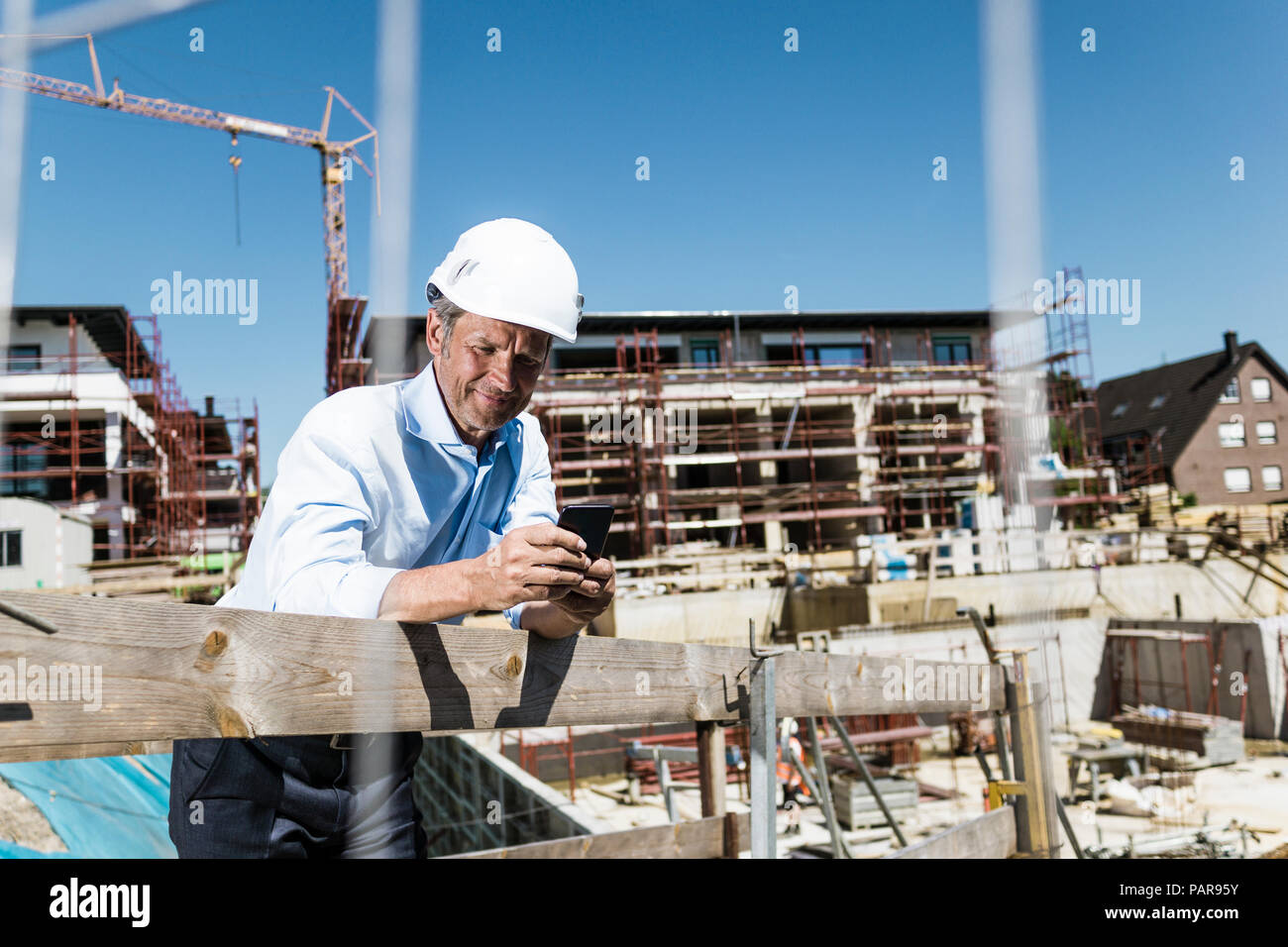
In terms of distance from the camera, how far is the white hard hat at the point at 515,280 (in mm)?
1416

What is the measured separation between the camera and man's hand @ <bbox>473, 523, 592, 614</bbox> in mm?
1077

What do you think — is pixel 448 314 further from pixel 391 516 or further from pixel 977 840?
pixel 977 840

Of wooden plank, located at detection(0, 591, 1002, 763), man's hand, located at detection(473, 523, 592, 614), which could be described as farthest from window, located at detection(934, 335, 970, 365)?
man's hand, located at detection(473, 523, 592, 614)

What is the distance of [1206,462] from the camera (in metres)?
28.6

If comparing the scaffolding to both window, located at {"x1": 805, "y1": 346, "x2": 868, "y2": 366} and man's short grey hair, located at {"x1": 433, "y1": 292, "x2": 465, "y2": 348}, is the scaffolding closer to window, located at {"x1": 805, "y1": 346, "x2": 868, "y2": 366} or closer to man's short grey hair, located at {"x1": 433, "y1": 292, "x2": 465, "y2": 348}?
window, located at {"x1": 805, "y1": 346, "x2": 868, "y2": 366}

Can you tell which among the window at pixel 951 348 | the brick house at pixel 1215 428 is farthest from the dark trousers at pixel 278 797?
the window at pixel 951 348

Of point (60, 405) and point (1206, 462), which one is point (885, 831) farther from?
point (1206, 462)

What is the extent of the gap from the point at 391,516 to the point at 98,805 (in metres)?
3.80

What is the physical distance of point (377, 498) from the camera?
146 cm

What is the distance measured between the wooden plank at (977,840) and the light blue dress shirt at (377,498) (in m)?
1.35

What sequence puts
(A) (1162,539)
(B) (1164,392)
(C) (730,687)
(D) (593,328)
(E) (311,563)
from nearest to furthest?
(E) (311,563) < (C) (730,687) < (A) (1162,539) < (D) (593,328) < (B) (1164,392)

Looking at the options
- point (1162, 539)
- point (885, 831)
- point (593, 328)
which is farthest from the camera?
point (593, 328)

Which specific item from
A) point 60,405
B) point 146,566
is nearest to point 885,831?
point 146,566

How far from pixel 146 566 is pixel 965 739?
1517 cm
